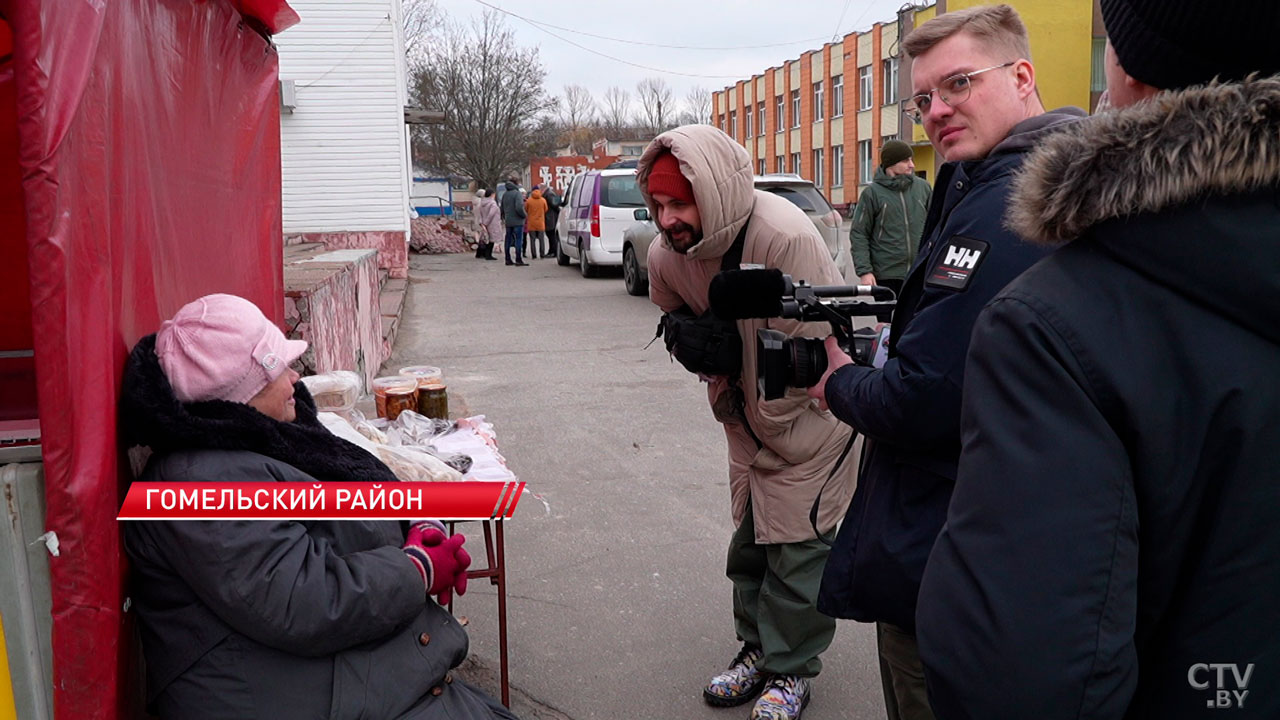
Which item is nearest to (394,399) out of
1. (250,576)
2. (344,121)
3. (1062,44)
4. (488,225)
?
(250,576)

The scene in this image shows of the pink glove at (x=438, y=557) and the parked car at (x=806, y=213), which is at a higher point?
the parked car at (x=806, y=213)

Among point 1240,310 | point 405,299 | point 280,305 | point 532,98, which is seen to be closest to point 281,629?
point 1240,310

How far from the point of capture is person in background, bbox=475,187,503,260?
→ 22.0 metres

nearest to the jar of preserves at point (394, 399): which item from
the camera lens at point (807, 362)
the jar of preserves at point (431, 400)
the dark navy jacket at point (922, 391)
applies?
the jar of preserves at point (431, 400)

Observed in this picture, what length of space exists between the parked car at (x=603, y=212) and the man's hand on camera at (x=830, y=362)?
13190 mm

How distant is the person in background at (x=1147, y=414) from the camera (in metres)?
1.03

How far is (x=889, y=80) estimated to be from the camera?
41344 millimetres

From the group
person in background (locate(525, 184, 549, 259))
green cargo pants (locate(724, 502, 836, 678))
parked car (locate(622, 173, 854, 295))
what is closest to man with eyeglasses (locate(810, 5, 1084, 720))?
green cargo pants (locate(724, 502, 836, 678))

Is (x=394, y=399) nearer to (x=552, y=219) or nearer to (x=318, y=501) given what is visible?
(x=318, y=501)

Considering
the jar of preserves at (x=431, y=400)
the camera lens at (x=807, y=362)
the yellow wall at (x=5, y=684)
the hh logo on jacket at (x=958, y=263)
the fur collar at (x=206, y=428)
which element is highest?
the hh logo on jacket at (x=958, y=263)

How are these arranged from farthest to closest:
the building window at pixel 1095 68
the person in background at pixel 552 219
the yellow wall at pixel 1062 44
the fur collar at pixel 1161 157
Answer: the yellow wall at pixel 1062 44 → the building window at pixel 1095 68 → the person in background at pixel 552 219 → the fur collar at pixel 1161 157

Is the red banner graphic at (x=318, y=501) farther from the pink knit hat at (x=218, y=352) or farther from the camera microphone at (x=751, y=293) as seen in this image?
the camera microphone at (x=751, y=293)

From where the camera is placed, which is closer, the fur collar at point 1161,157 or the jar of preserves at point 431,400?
the fur collar at point 1161,157

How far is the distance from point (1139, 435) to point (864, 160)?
1784 inches
